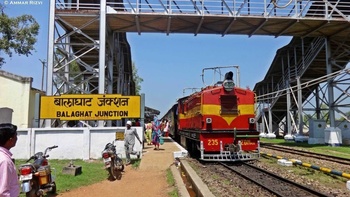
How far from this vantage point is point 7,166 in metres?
2.86

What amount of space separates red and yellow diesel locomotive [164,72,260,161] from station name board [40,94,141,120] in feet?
10.7

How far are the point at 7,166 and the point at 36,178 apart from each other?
4028mm

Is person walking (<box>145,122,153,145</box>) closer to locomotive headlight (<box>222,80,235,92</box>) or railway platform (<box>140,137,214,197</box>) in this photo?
railway platform (<box>140,137,214,197</box>)

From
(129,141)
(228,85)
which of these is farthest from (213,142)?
(129,141)

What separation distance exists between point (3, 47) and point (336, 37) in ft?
88.2

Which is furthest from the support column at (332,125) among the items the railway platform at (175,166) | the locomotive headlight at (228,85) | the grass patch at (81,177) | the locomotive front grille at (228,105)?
the grass patch at (81,177)

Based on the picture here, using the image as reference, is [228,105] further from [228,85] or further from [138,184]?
[138,184]

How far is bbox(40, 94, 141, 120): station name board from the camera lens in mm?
13711

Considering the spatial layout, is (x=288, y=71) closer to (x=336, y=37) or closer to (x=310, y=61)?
(x=310, y=61)

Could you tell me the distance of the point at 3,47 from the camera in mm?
28688

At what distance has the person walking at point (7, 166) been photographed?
2811 millimetres

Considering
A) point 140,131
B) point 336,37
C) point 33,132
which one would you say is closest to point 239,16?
point 336,37

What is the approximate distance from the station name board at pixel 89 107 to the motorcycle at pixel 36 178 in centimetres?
671

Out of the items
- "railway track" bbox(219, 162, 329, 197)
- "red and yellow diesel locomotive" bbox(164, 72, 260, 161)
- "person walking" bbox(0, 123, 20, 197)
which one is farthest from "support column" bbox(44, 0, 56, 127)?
"person walking" bbox(0, 123, 20, 197)
